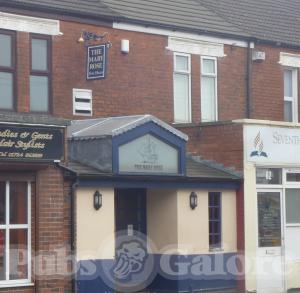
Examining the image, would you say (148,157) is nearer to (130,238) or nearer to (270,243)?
(130,238)

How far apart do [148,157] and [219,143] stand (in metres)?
2.74

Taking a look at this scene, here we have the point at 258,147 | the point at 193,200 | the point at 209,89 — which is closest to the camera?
the point at 193,200

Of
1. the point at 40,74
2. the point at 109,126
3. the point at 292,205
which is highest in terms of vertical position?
the point at 40,74

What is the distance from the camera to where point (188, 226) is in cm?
1997

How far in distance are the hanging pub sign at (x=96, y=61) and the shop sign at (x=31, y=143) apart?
150 inches

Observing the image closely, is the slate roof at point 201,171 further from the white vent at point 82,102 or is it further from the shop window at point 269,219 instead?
the white vent at point 82,102

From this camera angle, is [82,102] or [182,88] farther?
[182,88]

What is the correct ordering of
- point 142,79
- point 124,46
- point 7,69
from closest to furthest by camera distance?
1. point 7,69
2. point 124,46
3. point 142,79

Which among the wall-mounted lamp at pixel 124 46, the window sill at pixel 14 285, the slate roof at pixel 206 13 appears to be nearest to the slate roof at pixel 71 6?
the slate roof at pixel 206 13

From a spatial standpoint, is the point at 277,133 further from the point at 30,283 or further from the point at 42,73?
the point at 30,283

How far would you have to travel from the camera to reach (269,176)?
70.5 ft

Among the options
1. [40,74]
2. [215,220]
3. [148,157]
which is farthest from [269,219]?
[40,74]

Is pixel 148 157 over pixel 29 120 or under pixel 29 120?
under

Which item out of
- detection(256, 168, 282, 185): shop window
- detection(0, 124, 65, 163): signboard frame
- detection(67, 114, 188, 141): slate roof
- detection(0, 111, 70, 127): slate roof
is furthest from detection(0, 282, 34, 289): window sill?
detection(256, 168, 282, 185): shop window
